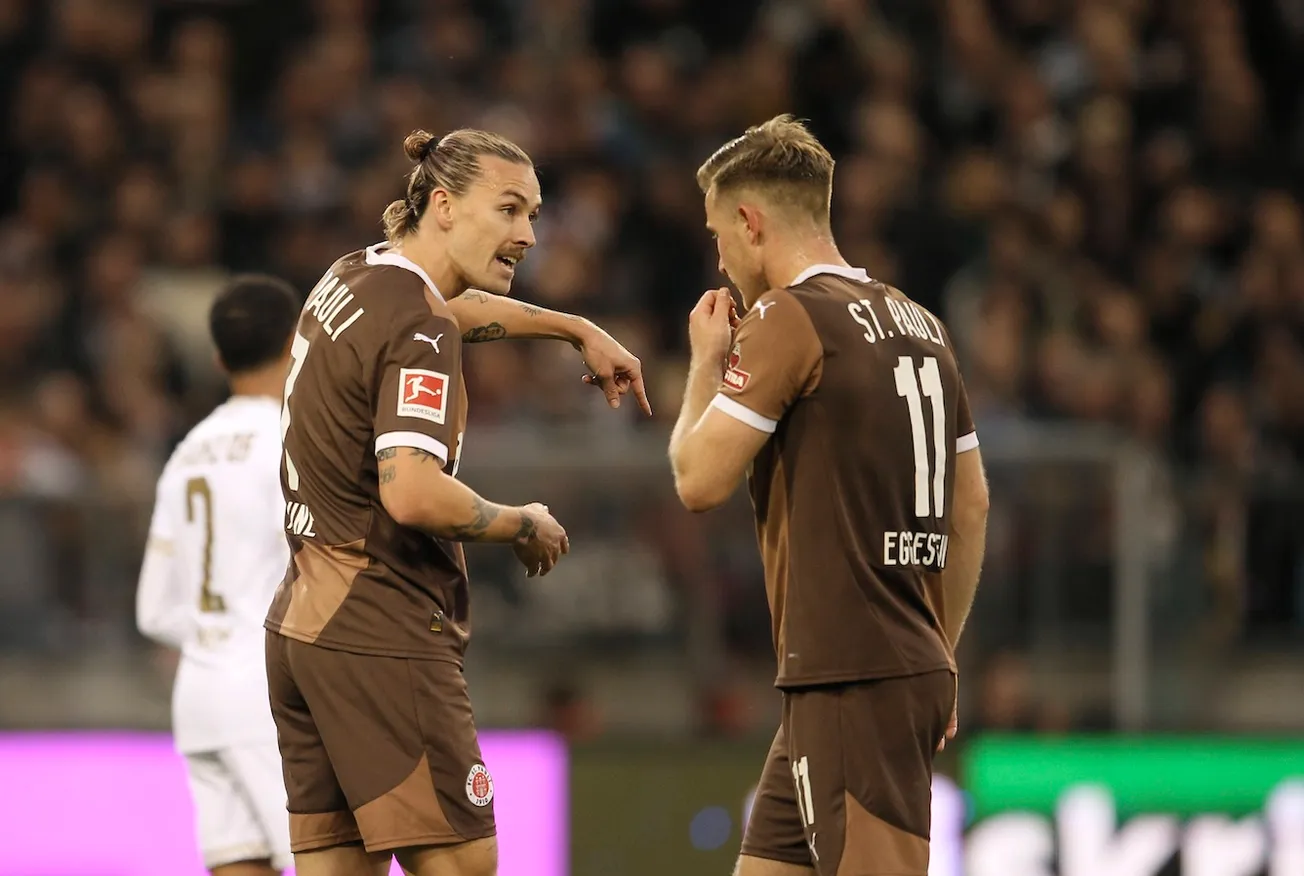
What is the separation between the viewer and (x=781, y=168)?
458 cm

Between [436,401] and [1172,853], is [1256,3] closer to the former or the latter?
[1172,853]

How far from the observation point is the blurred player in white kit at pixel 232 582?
568 cm

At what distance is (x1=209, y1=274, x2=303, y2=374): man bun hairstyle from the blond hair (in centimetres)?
177

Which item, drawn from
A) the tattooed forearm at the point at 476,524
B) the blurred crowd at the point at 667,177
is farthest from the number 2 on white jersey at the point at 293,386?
the blurred crowd at the point at 667,177

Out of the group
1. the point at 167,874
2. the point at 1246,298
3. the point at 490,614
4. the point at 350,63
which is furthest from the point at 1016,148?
the point at 167,874

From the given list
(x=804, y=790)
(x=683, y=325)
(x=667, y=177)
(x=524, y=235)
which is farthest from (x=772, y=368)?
(x=667, y=177)

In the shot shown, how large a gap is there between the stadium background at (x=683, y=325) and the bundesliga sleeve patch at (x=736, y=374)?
12.4 ft

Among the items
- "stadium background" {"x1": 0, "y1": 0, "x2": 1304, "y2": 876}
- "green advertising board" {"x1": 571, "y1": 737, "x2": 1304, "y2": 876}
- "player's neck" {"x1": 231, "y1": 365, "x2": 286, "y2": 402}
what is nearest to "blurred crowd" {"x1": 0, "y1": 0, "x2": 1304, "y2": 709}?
"stadium background" {"x1": 0, "y1": 0, "x2": 1304, "y2": 876}

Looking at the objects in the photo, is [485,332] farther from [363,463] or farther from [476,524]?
[476,524]

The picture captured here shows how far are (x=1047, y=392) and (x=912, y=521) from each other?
18.0 feet

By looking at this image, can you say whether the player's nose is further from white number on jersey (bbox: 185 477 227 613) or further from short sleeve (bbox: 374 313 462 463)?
white number on jersey (bbox: 185 477 227 613)

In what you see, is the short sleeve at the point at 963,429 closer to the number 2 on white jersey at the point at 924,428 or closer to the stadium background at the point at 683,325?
the number 2 on white jersey at the point at 924,428

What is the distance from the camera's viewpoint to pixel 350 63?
11.9 meters

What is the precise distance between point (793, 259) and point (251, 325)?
6.45 feet
